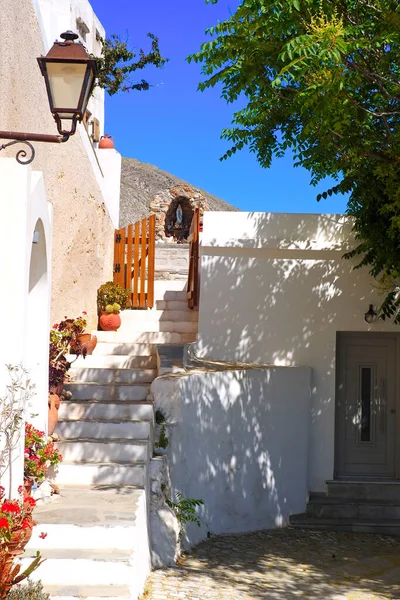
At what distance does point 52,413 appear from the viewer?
8.20 m

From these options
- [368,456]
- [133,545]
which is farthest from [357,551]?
[133,545]

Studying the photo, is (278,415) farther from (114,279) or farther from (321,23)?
(321,23)

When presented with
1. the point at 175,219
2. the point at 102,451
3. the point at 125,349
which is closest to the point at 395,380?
the point at 125,349

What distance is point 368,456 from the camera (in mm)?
11898

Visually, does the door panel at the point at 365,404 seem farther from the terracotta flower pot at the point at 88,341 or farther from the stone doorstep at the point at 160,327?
the terracotta flower pot at the point at 88,341

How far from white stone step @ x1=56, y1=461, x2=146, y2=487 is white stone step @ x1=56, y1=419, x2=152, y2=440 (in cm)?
57

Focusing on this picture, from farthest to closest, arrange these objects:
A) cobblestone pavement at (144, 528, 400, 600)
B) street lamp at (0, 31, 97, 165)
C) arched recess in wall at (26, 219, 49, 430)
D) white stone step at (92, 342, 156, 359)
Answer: white stone step at (92, 342, 156, 359) → arched recess in wall at (26, 219, 49, 430) → cobblestone pavement at (144, 528, 400, 600) → street lamp at (0, 31, 97, 165)

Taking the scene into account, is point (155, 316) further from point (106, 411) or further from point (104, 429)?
point (104, 429)

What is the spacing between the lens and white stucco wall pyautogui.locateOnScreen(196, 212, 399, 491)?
1170cm

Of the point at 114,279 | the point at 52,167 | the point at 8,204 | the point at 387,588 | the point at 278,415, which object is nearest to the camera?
the point at 8,204

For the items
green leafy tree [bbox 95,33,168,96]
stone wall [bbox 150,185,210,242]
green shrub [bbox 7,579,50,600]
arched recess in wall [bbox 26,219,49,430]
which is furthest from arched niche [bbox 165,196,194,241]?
green shrub [bbox 7,579,50,600]

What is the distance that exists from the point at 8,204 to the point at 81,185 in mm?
5620

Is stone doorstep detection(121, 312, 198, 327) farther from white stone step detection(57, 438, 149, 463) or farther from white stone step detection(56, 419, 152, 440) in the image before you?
white stone step detection(57, 438, 149, 463)

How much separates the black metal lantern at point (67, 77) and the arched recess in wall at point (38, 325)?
6.93 feet
